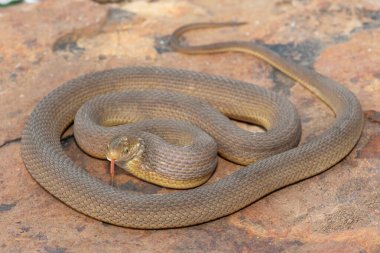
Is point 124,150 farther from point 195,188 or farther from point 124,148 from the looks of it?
point 195,188

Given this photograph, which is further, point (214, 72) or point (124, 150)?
point (214, 72)

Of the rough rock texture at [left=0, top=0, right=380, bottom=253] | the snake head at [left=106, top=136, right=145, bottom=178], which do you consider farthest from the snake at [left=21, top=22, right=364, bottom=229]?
the snake head at [left=106, top=136, right=145, bottom=178]

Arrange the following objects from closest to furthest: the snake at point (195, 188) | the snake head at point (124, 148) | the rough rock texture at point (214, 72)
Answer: the rough rock texture at point (214, 72) → the snake at point (195, 188) → the snake head at point (124, 148)

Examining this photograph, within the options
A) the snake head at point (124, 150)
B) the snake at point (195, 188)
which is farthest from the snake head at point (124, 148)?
the snake at point (195, 188)

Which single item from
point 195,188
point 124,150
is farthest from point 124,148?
point 195,188

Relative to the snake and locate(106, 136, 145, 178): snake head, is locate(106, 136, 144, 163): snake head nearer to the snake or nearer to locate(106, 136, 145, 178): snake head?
locate(106, 136, 145, 178): snake head

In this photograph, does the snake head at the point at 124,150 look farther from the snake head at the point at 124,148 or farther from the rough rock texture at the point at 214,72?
the rough rock texture at the point at 214,72
